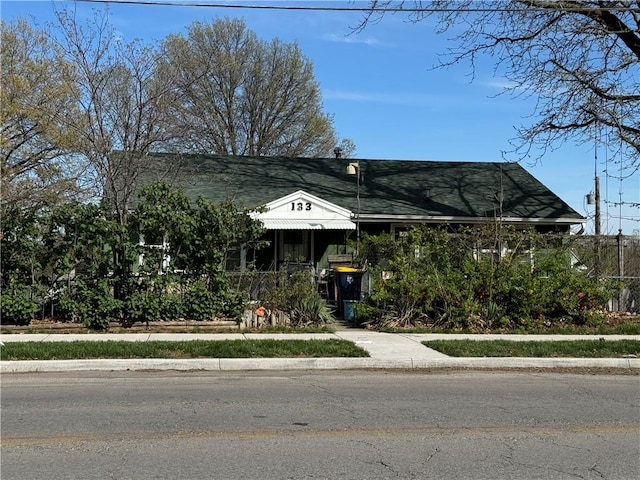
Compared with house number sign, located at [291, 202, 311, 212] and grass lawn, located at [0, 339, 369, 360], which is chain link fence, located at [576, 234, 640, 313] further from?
grass lawn, located at [0, 339, 369, 360]

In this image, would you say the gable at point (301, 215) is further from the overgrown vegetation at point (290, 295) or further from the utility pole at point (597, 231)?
the utility pole at point (597, 231)

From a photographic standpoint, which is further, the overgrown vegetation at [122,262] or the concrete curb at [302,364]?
the overgrown vegetation at [122,262]

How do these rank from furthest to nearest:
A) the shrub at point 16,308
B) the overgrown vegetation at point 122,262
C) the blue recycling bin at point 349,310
A: the blue recycling bin at point 349,310 → the overgrown vegetation at point 122,262 → the shrub at point 16,308

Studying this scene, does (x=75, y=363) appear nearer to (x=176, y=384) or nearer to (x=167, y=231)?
(x=176, y=384)

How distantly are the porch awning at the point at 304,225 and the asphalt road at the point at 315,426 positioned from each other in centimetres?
959

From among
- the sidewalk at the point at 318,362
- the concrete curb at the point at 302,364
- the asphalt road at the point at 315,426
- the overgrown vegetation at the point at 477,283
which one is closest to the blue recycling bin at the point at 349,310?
the overgrown vegetation at the point at 477,283

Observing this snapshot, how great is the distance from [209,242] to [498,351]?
6451 mm

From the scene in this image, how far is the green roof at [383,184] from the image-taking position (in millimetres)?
20922

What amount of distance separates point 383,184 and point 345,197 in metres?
2.23

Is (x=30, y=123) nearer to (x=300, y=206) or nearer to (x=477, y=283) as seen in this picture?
(x=300, y=206)

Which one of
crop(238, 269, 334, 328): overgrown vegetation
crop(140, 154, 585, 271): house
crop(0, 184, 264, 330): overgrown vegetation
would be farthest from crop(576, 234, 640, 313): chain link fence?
crop(0, 184, 264, 330): overgrown vegetation

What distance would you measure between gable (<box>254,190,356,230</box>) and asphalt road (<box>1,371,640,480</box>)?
9679 mm

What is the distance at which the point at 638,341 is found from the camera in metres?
12.3

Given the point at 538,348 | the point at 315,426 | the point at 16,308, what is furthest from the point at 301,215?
the point at 315,426
